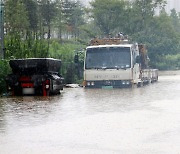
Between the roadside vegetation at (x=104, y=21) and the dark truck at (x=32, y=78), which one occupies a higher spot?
the roadside vegetation at (x=104, y=21)

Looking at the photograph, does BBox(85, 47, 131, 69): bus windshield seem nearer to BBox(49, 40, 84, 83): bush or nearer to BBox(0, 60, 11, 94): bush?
BBox(0, 60, 11, 94): bush

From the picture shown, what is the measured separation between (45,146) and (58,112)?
226 inches

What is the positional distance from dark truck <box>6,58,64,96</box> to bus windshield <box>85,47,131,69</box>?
4.34m

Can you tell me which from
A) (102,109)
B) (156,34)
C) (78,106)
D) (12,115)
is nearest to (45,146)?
(12,115)

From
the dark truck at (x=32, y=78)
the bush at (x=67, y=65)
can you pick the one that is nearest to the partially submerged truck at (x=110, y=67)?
the dark truck at (x=32, y=78)

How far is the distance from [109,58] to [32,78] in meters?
6.09

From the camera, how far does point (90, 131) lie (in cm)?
1106

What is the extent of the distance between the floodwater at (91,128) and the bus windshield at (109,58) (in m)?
9.50

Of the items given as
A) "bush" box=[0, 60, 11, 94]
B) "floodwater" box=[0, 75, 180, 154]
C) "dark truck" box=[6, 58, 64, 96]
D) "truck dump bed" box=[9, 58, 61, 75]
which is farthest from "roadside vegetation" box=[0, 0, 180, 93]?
→ "floodwater" box=[0, 75, 180, 154]

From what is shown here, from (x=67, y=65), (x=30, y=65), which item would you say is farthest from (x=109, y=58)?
(x=67, y=65)

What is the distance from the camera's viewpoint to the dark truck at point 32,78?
72.8ft

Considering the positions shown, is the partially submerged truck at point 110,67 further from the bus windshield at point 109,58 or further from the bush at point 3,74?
the bush at point 3,74

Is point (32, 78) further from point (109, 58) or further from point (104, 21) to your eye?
point (104, 21)

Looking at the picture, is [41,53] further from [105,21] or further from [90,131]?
[105,21]
